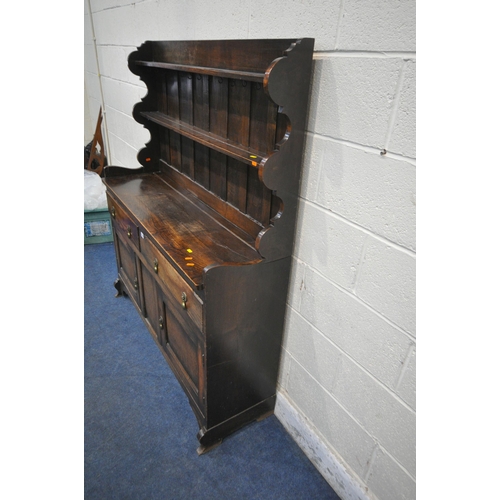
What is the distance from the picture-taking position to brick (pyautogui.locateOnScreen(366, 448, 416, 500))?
1185mm

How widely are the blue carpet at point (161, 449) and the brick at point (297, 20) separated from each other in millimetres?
1682

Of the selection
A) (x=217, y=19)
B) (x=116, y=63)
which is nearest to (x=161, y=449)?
(x=217, y=19)

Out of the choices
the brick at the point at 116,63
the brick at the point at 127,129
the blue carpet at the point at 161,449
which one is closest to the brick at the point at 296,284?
the blue carpet at the point at 161,449

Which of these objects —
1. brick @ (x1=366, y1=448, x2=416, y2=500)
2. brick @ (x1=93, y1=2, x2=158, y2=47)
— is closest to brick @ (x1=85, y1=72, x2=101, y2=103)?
brick @ (x1=93, y1=2, x2=158, y2=47)

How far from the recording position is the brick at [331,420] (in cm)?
135

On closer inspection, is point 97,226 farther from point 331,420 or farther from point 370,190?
point 370,190

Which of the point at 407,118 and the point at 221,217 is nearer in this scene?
the point at 407,118

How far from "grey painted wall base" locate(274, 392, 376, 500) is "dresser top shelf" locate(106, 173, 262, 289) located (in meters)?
0.82

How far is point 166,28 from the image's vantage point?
6.70 ft

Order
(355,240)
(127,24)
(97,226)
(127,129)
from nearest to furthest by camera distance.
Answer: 1. (355,240)
2. (127,24)
3. (127,129)
4. (97,226)

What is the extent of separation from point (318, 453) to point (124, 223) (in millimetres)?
1495

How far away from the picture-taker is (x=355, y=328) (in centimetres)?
126

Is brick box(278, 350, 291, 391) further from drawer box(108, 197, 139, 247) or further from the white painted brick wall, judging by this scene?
drawer box(108, 197, 139, 247)

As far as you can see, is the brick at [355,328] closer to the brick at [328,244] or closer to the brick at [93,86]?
the brick at [328,244]
